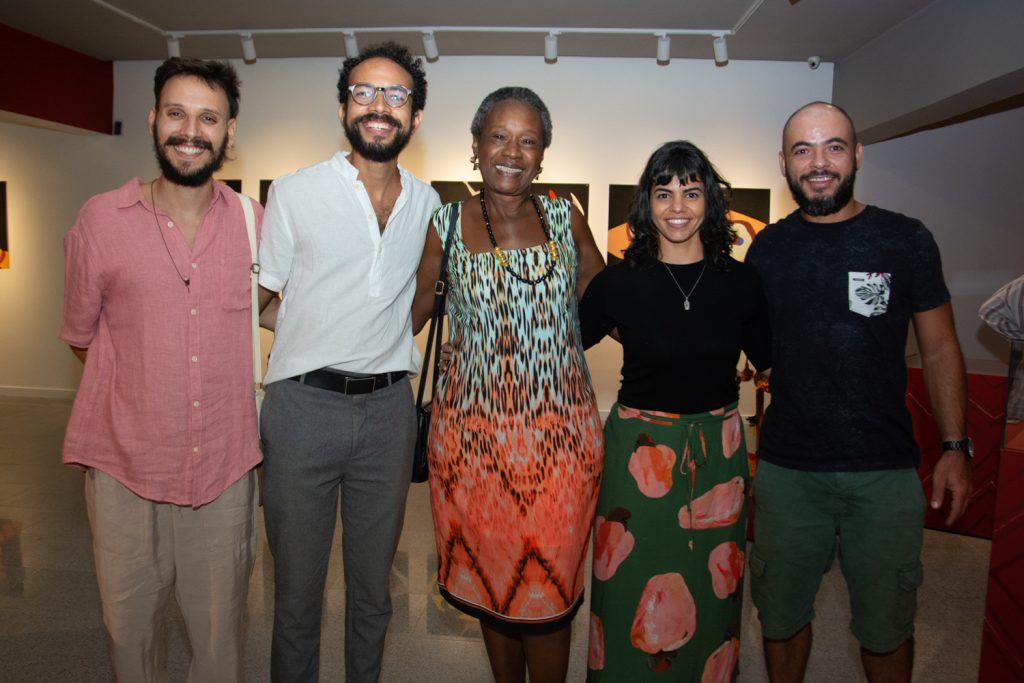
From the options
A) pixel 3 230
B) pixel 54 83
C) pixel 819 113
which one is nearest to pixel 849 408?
pixel 819 113

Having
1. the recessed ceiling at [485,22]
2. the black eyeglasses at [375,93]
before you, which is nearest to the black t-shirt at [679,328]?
the black eyeglasses at [375,93]

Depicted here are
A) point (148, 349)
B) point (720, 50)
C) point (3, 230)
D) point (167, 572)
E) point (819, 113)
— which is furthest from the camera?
point (3, 230)

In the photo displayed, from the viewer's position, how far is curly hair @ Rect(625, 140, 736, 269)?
2162 mm

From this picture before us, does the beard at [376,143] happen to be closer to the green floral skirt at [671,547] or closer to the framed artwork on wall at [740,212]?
the green floral skirt at [671,547]

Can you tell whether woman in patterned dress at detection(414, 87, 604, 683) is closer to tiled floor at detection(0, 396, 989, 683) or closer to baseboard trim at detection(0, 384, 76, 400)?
tiled floor at detection(0, 396, 989, 683)

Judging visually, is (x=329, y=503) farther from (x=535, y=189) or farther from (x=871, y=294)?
(x=535, y=189)

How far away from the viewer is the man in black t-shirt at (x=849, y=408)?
2.13 metres

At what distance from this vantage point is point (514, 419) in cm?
210

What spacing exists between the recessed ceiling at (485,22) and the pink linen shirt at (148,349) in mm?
4917

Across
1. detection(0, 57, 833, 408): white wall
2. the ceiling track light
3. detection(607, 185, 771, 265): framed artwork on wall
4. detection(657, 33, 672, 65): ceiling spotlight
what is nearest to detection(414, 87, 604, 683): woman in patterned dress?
detection(657, 33, 672, 65): ceiling spotlight

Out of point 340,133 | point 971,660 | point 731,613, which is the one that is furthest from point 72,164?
point 971,660

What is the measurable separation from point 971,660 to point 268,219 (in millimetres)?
3302

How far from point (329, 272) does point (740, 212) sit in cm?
614

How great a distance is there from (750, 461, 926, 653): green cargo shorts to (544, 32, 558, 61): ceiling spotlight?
17.9 feet
